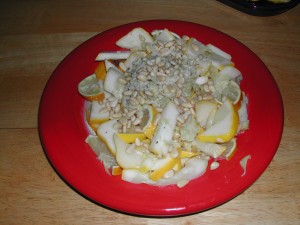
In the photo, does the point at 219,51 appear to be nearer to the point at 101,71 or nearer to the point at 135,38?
the point at 135,38

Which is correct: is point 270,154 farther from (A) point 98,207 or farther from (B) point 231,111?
(A) point 98,207

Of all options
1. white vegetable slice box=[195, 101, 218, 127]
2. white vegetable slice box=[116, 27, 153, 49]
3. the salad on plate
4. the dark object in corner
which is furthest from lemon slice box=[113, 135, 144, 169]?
the dark object in corner

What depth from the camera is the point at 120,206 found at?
0.86 metres

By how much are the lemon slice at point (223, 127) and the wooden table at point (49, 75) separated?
201 millimetres

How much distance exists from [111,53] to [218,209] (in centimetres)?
69

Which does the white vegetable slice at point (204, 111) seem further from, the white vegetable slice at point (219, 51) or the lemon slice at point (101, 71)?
the lemon slice at point (101, 71)

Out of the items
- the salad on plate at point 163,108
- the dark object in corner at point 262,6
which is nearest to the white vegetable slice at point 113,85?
the salad on plate at point 163,108

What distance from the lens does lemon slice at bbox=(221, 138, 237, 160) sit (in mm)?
949

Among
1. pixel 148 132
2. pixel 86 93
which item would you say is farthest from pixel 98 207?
pixel 86 93

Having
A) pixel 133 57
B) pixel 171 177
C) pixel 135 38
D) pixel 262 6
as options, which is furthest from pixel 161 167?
pixel 262 6

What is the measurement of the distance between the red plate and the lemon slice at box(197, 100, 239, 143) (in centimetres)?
6

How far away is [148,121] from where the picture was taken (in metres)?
1.00

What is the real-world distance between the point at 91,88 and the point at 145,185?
43 centimetres

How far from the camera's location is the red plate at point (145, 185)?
860 mm
